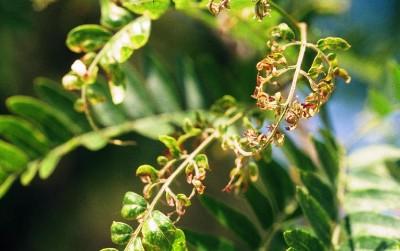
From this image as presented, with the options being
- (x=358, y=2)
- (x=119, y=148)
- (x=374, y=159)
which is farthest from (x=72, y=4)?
(x=374, y=159)

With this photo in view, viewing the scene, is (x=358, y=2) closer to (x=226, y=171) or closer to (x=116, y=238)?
(x=226, y=171)

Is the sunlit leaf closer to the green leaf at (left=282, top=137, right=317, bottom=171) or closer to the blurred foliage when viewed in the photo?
the blurred foliage

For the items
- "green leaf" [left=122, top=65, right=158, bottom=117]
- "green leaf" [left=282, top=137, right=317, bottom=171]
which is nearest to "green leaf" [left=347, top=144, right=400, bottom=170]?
"green leaf" [left=282, top=137, right=317, bottom=171]

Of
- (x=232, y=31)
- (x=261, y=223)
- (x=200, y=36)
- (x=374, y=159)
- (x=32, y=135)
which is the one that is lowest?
(x=261, y=223)

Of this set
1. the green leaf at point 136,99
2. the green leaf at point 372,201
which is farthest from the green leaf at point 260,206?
the green leaf at point 136,99

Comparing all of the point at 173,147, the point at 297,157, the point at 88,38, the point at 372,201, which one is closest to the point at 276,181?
the point at 297,157

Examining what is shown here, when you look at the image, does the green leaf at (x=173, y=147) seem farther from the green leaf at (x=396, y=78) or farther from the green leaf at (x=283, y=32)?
the green leaf at (x=396, y=78)
